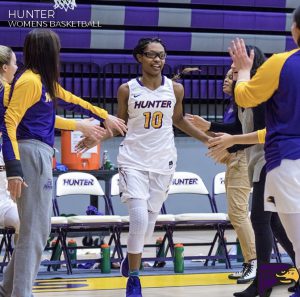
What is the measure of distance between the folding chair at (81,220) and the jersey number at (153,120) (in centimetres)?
183

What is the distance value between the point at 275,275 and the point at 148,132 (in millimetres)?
1596

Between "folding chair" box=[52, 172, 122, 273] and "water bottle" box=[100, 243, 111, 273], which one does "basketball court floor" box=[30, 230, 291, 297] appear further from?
"folding chair" box=[52, 172, 122, 273]

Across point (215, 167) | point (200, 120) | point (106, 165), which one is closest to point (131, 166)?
point (200, 120)

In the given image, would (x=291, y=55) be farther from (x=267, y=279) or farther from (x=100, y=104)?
(x=100, y=104)

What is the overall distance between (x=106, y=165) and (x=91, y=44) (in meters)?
3.69

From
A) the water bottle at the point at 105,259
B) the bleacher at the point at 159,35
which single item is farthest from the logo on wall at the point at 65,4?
the water bottle at the point at 105,259

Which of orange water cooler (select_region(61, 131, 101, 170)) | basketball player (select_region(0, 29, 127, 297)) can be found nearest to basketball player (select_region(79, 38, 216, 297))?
basketball player (select_region(0, 29, 127, 297))

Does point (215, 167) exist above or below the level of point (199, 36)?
below

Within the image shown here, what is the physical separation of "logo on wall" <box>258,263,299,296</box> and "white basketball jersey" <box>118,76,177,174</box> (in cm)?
133

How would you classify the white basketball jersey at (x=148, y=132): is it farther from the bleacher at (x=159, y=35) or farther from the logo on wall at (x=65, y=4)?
the logo on wall at (x=65, y=4)

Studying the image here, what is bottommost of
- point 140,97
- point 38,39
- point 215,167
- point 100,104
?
point 215,167

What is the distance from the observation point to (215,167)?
12.1 m

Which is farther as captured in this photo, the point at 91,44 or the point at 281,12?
the point at 281,12

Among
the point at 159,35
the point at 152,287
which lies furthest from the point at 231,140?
the point at 159,35
